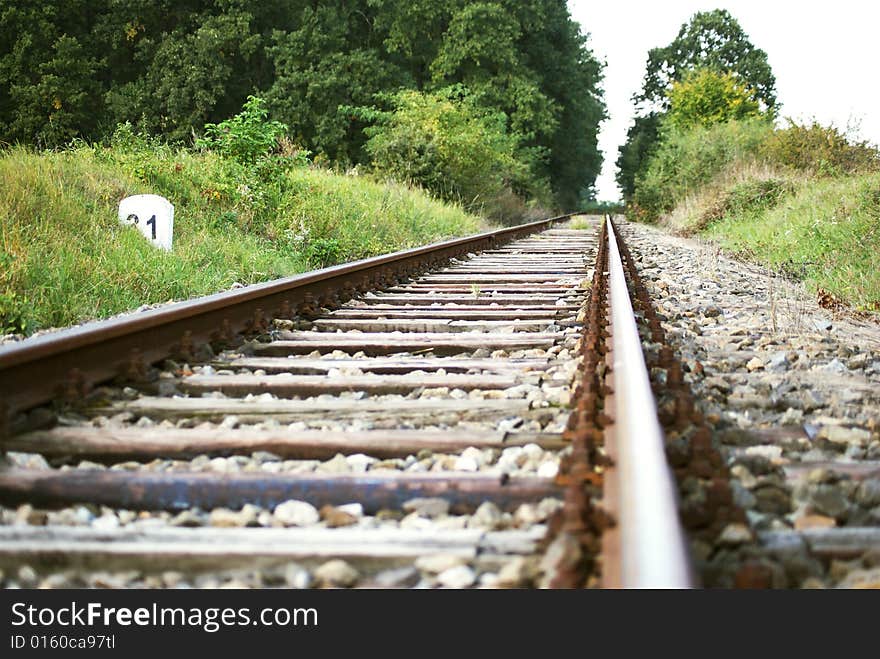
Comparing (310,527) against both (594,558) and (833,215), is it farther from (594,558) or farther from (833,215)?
(833,215)

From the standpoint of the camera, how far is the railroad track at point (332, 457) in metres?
Answer: 1.48

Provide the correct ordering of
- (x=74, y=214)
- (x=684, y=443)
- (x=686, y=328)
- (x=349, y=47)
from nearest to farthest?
(x=684, y=443) → (x=686, y=328) → (x=74, y=214) → (x=349, y=47)

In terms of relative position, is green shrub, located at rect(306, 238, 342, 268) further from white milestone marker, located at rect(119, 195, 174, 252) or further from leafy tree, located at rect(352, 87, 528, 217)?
leafy tree, located at rect(352, 87, 528, 217)

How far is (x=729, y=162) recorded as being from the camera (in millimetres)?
19719

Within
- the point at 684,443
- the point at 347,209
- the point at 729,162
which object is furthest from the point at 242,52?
the point at 684,443

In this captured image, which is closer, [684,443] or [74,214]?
[684,443]

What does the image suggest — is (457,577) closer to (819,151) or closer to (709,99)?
(819,151)

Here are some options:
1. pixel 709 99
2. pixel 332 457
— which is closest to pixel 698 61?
pixel 709 99

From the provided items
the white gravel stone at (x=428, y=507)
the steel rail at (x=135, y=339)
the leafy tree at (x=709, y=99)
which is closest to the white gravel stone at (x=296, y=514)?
the white gravel stone at (x=428, y=507)

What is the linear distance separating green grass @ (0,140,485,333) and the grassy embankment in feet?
13.7

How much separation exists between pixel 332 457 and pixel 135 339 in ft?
4.31

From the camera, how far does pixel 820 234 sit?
28.0 ft

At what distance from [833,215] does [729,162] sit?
11201 mm

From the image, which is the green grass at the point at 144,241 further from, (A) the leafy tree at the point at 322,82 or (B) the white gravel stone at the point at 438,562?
(A) the leafy tree at the point at 322,82
